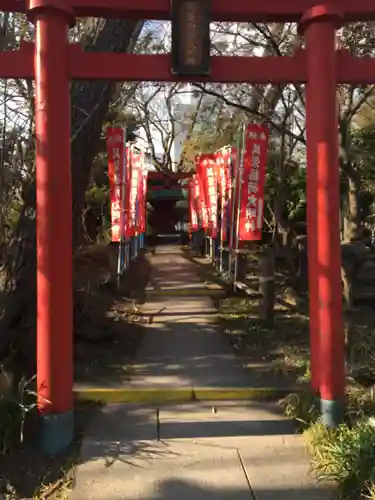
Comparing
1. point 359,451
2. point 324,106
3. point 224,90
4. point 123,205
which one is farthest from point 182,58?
point 224,90

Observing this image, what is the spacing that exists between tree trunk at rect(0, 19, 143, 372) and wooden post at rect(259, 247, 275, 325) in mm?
2949

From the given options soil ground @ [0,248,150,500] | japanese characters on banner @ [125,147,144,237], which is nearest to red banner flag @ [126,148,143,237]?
japanese characters on banner @ [125,147,144,237]

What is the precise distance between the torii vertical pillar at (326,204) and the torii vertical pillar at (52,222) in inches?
74.8

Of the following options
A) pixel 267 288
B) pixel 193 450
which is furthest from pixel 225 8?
pixel 267 288

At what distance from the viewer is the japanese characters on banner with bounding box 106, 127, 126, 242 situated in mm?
9844

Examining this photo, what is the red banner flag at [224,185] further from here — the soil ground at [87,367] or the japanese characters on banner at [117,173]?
the japanese characters on banner at [117,173]

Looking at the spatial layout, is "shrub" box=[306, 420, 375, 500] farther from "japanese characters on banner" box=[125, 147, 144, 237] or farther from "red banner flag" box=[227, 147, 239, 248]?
"japanese characters on banner" box=[125, 147, 144, 237]

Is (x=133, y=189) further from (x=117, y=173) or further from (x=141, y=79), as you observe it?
(x=141, y=79)

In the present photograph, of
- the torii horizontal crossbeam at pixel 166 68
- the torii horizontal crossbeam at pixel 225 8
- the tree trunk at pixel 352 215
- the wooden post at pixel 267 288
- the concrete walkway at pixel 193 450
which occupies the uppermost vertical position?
the torii horizontal crossbeam at pixel 225 8

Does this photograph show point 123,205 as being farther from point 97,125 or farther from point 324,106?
point 324,106

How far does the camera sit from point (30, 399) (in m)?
4.52

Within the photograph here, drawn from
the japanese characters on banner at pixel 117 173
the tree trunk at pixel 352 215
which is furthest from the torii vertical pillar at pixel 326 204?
the tree trunk at pixel 352 215

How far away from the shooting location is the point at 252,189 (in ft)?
31.0

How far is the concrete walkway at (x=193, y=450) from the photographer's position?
3699 mm
